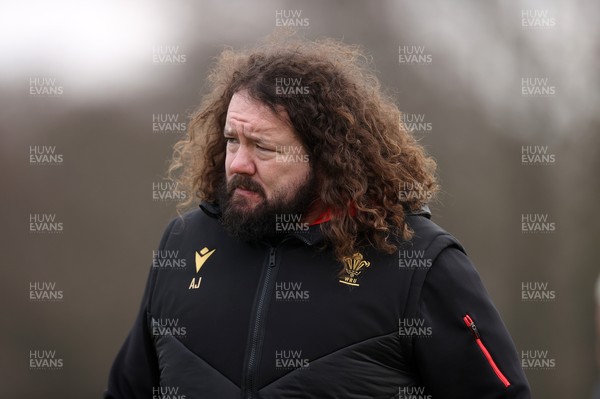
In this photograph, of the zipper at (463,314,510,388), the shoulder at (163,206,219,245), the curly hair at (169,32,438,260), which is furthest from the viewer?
the shoulder at (163,206,219,245)

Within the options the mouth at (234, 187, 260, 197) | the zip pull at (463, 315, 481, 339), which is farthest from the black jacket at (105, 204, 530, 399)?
the mouth at (234, 187, 260, 197)

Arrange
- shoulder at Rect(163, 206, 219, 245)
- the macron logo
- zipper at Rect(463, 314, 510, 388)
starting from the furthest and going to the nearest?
shoulder at Rect(163, 206, 219, 245) < the macron logo < zipper at Rect(463, 314, 510, 388)

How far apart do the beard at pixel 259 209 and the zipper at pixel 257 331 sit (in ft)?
0.32

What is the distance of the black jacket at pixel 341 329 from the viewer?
2.73m

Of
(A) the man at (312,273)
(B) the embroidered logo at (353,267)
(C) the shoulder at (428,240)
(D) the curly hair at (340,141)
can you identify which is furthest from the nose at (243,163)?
(C) the shoulder at (428,240)

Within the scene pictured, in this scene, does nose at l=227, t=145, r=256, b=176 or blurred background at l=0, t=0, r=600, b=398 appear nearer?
nose at l=227, t=145, r=256, b=176

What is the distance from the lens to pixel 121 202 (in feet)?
28.8

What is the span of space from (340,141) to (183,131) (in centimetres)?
567

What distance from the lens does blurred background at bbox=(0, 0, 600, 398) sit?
338 inches

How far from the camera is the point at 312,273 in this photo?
2869 millimetres

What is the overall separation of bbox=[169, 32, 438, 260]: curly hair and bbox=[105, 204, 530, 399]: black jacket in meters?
0.10

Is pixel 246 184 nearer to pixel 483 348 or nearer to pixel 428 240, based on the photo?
pixel 428 240

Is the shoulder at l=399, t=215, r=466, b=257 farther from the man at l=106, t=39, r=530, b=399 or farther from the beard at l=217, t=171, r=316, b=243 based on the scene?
the beard at l=217, t=171, r=316, b=243

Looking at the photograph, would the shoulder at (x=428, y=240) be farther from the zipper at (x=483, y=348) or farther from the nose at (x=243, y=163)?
the nose at (x=243, y=163)
